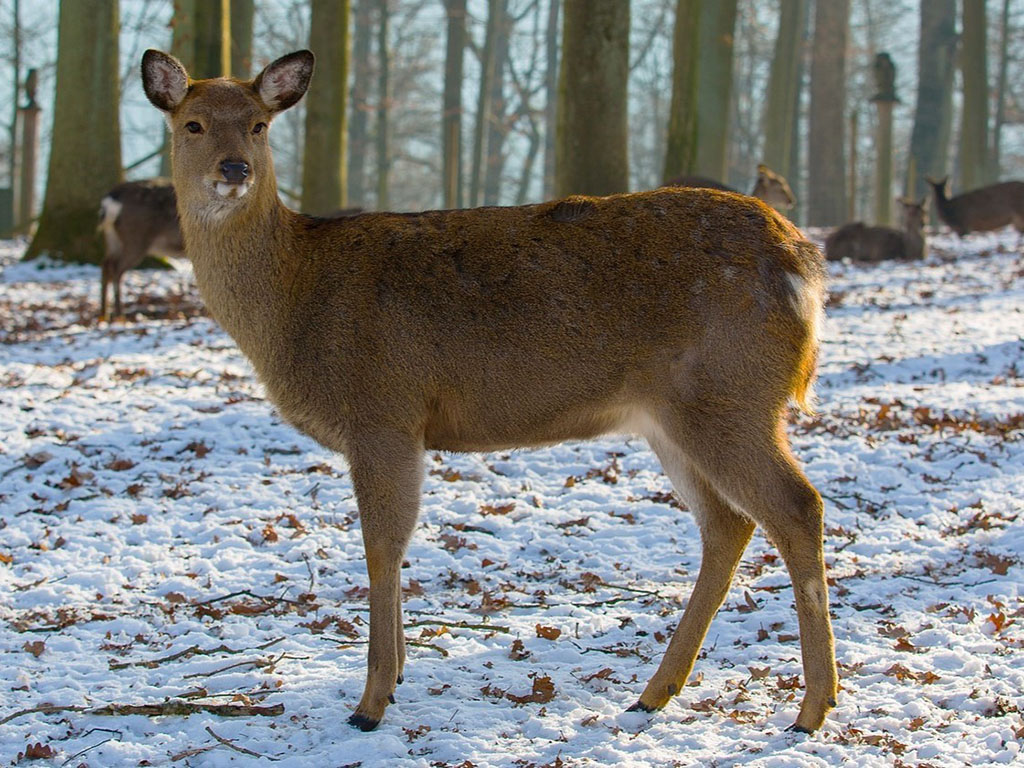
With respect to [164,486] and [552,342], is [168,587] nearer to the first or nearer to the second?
[164,486]

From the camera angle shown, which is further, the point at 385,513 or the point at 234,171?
the point at 234,171

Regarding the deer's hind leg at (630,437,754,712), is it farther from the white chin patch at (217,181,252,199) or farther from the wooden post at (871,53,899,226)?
the wooden post at (871,53,899,226)

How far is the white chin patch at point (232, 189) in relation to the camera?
488cm

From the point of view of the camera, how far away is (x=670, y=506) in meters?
7.12

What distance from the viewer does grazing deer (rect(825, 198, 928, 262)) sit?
18609 millimetres

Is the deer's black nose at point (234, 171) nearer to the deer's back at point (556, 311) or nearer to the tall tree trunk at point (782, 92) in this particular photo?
the deer's back at point (556, 311)

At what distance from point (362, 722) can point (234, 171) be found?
234 cm

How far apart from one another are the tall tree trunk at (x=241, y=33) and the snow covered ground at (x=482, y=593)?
385 inches

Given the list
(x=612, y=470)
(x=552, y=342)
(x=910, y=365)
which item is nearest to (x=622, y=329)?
(x=552, y=342)

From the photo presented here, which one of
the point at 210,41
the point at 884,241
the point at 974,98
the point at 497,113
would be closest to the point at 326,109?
the point at 210,41

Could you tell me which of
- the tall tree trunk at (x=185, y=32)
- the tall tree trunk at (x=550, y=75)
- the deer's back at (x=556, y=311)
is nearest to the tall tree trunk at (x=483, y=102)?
the tall tree trunk at (x=550, y=75)

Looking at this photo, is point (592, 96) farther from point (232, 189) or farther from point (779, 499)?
point (779, 499)

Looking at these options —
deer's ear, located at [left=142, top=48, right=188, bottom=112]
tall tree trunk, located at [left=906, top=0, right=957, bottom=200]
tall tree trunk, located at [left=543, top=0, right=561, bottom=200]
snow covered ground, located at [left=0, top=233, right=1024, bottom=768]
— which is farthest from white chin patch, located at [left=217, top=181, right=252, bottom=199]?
tall tree trunk, located at [left=543, top=0, right=561, bottom=200]

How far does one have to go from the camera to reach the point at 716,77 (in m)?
19.9
